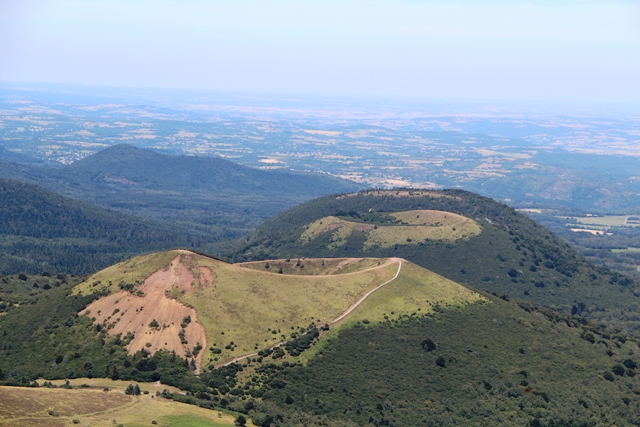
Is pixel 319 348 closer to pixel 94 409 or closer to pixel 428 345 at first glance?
pixel 428 345

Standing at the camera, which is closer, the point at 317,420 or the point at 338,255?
the point at 317,420

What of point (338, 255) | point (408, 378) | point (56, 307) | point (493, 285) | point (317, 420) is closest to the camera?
point (317, 420)

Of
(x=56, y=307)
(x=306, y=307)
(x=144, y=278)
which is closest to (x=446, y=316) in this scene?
(x=306, y=307)

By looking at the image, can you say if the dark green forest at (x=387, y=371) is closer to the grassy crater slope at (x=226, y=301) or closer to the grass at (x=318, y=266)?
the grassy crater slope at (x=226, y=301)

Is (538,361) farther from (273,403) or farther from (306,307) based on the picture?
(273,403)

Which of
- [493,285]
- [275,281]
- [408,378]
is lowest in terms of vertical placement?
[493,285]
